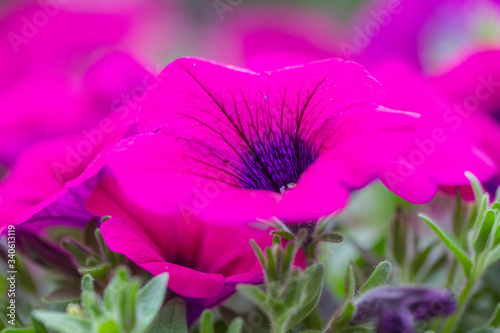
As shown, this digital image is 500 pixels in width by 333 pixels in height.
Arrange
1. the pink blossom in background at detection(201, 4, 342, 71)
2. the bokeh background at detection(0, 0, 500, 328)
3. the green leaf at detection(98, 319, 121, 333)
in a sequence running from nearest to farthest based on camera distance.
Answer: the green leaf at detection(98, 319, 121, 333) < the bokeh background at detection(0, 0, 500, 328) < the pink blossom in background at detection(201, 4, 342, 71)

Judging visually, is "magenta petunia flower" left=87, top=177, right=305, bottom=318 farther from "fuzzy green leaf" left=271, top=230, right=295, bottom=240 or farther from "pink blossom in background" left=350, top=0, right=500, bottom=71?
"pink blossom in background" left=350, top=0, right=500, bottom=71

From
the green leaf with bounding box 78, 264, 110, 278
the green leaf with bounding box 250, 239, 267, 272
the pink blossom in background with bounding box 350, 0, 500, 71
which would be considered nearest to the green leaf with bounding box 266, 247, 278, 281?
the green leaf with bounding box 250, 239, 267, 272

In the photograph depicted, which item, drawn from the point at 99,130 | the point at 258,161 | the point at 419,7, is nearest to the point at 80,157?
the point at 99,130

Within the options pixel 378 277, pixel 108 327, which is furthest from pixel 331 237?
pixel 108 327

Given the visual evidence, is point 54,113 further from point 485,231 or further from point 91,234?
point 485,231

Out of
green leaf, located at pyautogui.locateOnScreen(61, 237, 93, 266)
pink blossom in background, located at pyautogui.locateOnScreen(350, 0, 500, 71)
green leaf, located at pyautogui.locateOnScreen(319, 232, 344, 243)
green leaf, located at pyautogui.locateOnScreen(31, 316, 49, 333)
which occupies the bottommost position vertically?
green leaf, located at pyautogui.locateOnScreen(31, 316, 49, 333)

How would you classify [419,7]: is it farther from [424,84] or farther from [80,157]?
[80,157]
